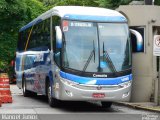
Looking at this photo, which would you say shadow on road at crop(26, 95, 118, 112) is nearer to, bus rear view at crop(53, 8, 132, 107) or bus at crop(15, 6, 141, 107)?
bus at crop(15, 6, 141, 107)

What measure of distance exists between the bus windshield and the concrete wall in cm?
314

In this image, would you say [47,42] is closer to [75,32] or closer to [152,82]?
[75,32]

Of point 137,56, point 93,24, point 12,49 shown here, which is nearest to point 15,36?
point 12,49

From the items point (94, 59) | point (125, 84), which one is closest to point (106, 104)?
point (125, 84)

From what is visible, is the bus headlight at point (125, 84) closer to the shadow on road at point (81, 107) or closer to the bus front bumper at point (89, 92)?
the bus front bumper at point (89, 92)

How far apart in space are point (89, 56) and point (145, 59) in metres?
4.32

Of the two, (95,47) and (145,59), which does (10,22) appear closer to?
(145,59)

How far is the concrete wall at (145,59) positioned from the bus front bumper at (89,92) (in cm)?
373

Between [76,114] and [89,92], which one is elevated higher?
[89,92]

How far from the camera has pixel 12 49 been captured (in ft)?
141

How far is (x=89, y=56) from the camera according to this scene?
1634 centimetres

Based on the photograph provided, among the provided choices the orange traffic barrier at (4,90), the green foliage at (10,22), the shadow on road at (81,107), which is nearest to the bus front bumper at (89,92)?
the shadow on road at (81,107)

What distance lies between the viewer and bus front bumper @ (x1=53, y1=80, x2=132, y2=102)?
16.0 meters

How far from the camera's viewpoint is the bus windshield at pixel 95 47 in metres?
16.3
